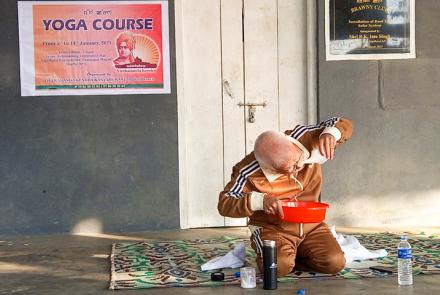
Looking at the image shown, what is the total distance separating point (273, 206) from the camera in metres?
4.90

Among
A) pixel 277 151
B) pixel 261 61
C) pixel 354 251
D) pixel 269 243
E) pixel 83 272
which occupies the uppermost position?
pixel 261 61

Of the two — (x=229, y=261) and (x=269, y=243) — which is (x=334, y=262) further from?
(x=229, y=261)

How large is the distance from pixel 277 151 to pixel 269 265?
70cm

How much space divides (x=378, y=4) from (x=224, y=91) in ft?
5.26

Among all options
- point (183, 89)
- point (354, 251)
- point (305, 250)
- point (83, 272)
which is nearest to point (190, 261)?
point (83, 272)

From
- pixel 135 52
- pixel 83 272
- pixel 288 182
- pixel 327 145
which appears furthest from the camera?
pixel 135 52

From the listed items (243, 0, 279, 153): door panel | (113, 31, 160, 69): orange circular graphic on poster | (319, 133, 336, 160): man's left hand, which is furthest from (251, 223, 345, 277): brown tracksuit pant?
(113, 31, 160, 69): orange circular graphic on poster

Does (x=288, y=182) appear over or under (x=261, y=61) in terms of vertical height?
under

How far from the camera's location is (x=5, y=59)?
702cm

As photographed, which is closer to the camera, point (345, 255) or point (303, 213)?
point (303, 213)

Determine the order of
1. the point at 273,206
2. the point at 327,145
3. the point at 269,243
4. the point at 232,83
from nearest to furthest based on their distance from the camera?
the point at 269,243, the point at 273,206, the point at 327,145, the point at 232,83

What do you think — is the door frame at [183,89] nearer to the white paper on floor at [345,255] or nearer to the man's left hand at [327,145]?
the white paper on floor at [345,255]

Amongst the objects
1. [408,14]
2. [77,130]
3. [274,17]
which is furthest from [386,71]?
[77,130]

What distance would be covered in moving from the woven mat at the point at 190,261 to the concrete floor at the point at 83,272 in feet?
0.33
